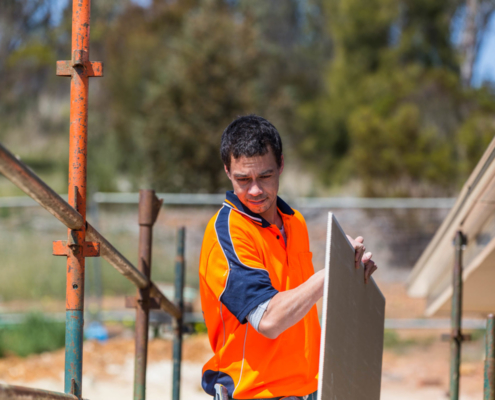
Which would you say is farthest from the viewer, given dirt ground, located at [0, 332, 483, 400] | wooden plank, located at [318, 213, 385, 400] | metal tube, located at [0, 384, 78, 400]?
dirt ground, located at [0, 332, 483, 400]

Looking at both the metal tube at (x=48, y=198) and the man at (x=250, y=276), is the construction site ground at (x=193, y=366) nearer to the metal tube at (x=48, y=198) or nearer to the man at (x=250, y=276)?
the metal tube at (x=48, y=198)

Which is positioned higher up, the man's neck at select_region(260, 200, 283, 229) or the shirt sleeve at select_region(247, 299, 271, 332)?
the man's neck at select_region(260, 200, 283, 229)

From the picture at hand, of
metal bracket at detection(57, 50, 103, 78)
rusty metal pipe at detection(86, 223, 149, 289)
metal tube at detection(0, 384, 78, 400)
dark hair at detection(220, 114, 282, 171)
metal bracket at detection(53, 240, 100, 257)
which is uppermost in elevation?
metal bracket at detection(57, 50, 103, 78)

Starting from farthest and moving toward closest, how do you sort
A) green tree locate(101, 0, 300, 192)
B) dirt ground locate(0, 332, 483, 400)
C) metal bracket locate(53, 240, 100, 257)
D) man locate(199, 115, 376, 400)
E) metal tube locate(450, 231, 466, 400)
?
green tree locate(101, 0, 300, 192)
dirt ground locate(0, 332, 483, 400)
metal tube locate(450, 231, 466, 400)
metal bracket locate(53, 240, 100, 257)
man locate(199, 115, 376, 400)

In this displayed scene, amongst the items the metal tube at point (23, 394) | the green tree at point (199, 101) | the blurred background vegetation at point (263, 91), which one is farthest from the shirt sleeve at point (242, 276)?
the green tree at point (199, 101)

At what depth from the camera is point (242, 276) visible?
1.81 metres

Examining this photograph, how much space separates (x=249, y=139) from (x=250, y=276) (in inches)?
→ 18.8

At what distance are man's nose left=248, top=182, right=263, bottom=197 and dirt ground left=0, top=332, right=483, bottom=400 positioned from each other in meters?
4.55

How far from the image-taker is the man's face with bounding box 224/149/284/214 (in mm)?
1969

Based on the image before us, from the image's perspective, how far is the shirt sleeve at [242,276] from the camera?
1.78 metres

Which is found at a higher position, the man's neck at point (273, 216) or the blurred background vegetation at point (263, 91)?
the blurred background vegetation at point (263, 91)

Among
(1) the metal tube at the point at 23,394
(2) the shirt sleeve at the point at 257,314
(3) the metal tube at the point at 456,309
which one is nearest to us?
(1) the metal tube at the point at 23,394

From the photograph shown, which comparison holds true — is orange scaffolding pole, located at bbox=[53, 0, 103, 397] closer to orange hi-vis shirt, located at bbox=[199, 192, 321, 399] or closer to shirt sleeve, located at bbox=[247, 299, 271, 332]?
orange hi-vis shirt, located at bbox=[199, 192, 321, 399]

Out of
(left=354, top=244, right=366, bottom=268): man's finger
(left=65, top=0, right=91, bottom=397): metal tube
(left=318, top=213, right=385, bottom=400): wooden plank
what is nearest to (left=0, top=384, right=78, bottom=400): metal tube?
(left=65, top=0, right=91, bottom=397): metal tube
